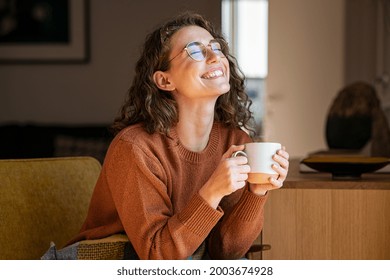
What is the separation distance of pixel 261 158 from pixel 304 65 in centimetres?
337

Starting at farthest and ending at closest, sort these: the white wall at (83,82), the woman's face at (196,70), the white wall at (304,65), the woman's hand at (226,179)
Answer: the white wall at (304,65) < the white wall at (83,82) < the woman's face at (196,70) < the woman's hand at (226,179)

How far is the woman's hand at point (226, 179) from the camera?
1161 millimetres

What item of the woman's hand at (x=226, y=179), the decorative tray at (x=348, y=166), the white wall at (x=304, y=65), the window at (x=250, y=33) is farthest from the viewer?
the window at (x=250, y=33)

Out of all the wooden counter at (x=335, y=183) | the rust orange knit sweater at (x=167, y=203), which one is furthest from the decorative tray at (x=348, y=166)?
the rust orange knit sweater at (x=167, y=203)

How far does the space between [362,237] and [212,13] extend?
779 millimetres

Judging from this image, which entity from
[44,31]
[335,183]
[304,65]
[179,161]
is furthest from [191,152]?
[304,65]

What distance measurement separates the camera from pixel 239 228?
1.33 metres

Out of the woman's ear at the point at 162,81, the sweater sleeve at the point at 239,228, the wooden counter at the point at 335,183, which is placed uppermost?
the woman's ear at the point at 162,81

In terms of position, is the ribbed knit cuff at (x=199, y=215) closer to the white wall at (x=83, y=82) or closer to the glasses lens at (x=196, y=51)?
the glasses lens at (x=196, y=51)

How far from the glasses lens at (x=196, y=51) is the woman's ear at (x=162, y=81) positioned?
0.23 feet

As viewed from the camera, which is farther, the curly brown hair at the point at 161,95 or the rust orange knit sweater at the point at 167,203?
the curly brown hair at the point at 161,95

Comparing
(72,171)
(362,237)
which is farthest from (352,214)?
(72,171)

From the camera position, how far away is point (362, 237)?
1.41 m
